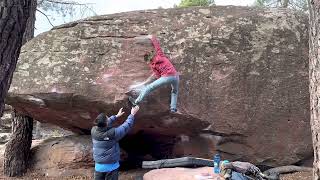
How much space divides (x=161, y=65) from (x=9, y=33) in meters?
5.34

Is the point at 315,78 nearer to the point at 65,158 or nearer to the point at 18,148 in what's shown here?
the point at 65,158

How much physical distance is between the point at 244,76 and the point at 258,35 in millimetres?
931

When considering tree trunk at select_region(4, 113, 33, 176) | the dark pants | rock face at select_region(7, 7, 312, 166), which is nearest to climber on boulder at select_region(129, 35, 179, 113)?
rock face at select_region(7, 7, 312, 166)

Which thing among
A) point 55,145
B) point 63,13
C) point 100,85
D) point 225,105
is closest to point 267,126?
point 225,105

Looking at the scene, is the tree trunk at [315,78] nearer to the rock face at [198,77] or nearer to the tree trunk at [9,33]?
the tree trunk at [9,33]

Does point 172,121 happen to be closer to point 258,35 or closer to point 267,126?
point 267,126

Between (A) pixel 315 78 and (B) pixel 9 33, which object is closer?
(B) pixel 9 33

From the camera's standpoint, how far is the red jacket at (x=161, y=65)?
8352 millimetres

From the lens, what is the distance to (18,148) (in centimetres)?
1021

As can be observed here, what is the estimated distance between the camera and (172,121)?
9.03 m

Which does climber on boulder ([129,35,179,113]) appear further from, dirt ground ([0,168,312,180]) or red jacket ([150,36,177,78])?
dirt ground ([0,168,312,180])

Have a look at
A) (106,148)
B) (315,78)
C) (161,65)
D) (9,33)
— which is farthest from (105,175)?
(9,33)

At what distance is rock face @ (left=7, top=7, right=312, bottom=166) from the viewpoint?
8.73 meters

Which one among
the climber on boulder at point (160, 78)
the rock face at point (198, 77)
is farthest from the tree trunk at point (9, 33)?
the rock face at point (198, 77)
